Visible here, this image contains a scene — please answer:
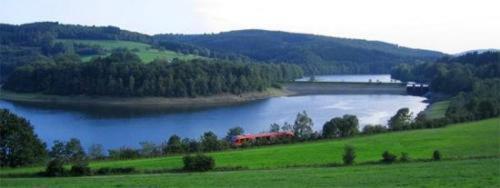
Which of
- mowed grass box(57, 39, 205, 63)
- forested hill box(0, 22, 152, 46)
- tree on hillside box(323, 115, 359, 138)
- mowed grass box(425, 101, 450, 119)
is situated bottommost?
tree on hillside box(323, 115, 359, 138)

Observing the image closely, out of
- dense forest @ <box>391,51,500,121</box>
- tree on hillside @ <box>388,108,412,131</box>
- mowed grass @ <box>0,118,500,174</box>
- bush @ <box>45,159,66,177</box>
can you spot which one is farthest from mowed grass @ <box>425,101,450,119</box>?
bush @ <box>45,159,66,177</box>

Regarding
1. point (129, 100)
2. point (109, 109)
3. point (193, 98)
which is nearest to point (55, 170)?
point (109, 109)

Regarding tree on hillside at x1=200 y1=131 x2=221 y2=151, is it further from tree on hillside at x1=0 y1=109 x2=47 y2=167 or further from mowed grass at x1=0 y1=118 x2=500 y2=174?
tree on hillside at x1=0 y1=109 x2=47 y2=167

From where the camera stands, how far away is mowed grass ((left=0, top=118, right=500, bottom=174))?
24856mm

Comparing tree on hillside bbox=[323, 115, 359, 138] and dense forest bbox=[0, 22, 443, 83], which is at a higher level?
dense forest bbox=[0, 22, 443, 83]

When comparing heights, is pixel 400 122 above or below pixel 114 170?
above

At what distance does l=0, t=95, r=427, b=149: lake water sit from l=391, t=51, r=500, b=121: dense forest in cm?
553

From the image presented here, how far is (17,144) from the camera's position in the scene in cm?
2627

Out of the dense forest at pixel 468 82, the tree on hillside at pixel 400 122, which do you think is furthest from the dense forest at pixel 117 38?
the tree on hillside at pixel 400 122

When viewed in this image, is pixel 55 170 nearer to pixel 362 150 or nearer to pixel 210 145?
pixel 210 145

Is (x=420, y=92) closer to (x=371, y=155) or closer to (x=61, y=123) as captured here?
(x=61, y=123)

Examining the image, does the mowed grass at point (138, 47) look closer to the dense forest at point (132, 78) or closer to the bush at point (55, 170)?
the dense forest at point (132, 78)

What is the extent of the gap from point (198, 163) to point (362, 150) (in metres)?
9.72

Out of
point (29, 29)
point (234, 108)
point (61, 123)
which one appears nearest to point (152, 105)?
point (234, 108)
